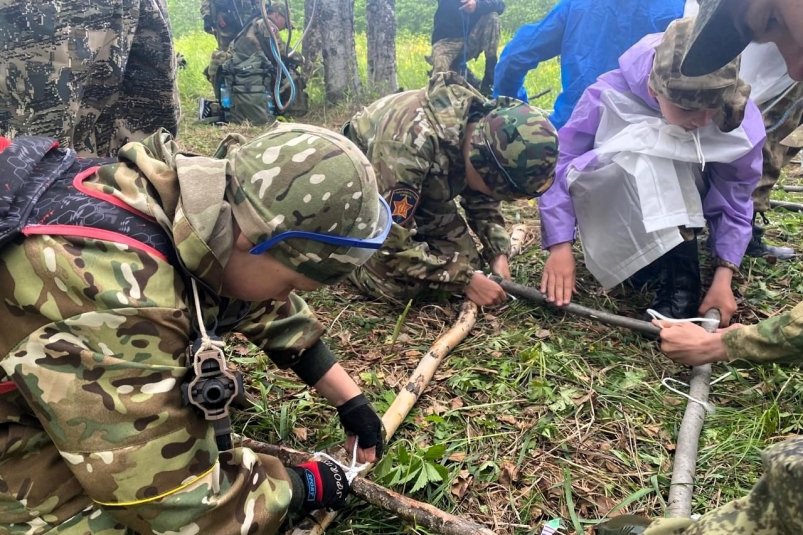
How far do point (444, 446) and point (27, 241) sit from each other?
1.80m

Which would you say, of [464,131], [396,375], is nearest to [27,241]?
[396,375]

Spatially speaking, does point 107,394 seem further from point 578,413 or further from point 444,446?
point 578,413

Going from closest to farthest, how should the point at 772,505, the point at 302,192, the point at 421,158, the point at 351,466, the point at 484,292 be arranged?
the point at 772,505, the point at 302,192, the point at 351,466, the point at 421,158, the point at 484,292

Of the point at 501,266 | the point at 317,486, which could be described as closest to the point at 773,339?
the point at 317,486

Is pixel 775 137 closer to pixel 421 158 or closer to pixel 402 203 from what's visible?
pixel 421 158

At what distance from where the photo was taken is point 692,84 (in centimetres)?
311

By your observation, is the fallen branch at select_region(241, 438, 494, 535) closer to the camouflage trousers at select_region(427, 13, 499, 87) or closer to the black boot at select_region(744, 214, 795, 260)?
the black boot at select_region(744, 214, 795, 260)

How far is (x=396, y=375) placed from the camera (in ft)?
10.7

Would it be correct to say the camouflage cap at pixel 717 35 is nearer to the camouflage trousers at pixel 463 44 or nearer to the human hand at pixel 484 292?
the human hand at pixel 484 292

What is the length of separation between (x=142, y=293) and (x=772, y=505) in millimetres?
1445

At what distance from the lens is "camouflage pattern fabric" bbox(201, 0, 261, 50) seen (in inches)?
367

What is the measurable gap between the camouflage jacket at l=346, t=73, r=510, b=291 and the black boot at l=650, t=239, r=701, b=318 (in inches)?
45.0

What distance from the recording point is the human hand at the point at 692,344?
2812 mm

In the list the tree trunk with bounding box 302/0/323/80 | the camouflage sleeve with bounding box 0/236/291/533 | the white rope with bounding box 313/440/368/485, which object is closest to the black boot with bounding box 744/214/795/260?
the white rope with bounding box 313/440/368/485
